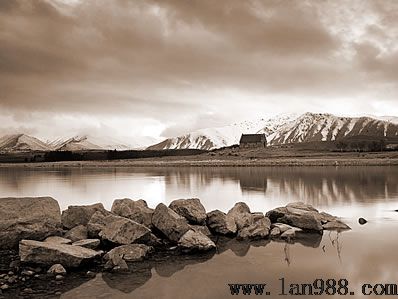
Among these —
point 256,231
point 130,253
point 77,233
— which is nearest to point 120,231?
point 130,253

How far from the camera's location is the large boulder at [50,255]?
13.4 metres

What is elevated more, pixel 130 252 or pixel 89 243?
pixel 89 243

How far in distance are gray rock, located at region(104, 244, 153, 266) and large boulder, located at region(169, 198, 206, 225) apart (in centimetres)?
434

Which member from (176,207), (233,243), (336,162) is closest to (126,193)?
(176,207)

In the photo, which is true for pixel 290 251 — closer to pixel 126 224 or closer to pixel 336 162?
pixel 126 224

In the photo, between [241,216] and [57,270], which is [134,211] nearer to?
[241,216]

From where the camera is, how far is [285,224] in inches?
813

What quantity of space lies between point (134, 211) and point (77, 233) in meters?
3.38

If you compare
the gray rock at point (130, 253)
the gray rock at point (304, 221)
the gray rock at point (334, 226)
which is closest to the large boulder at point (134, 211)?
the gray rock at point (130, 253)

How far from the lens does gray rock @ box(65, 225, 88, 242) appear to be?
16438 millimetres

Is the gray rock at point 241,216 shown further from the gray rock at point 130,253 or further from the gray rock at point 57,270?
the gray rock at point 57,270

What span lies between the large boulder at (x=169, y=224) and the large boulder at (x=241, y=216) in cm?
354

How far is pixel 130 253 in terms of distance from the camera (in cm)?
1478

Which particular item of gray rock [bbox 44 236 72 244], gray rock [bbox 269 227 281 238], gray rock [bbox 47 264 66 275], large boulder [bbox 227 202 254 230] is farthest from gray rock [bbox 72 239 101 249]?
gray rock [bbox 269 227 281 238]
